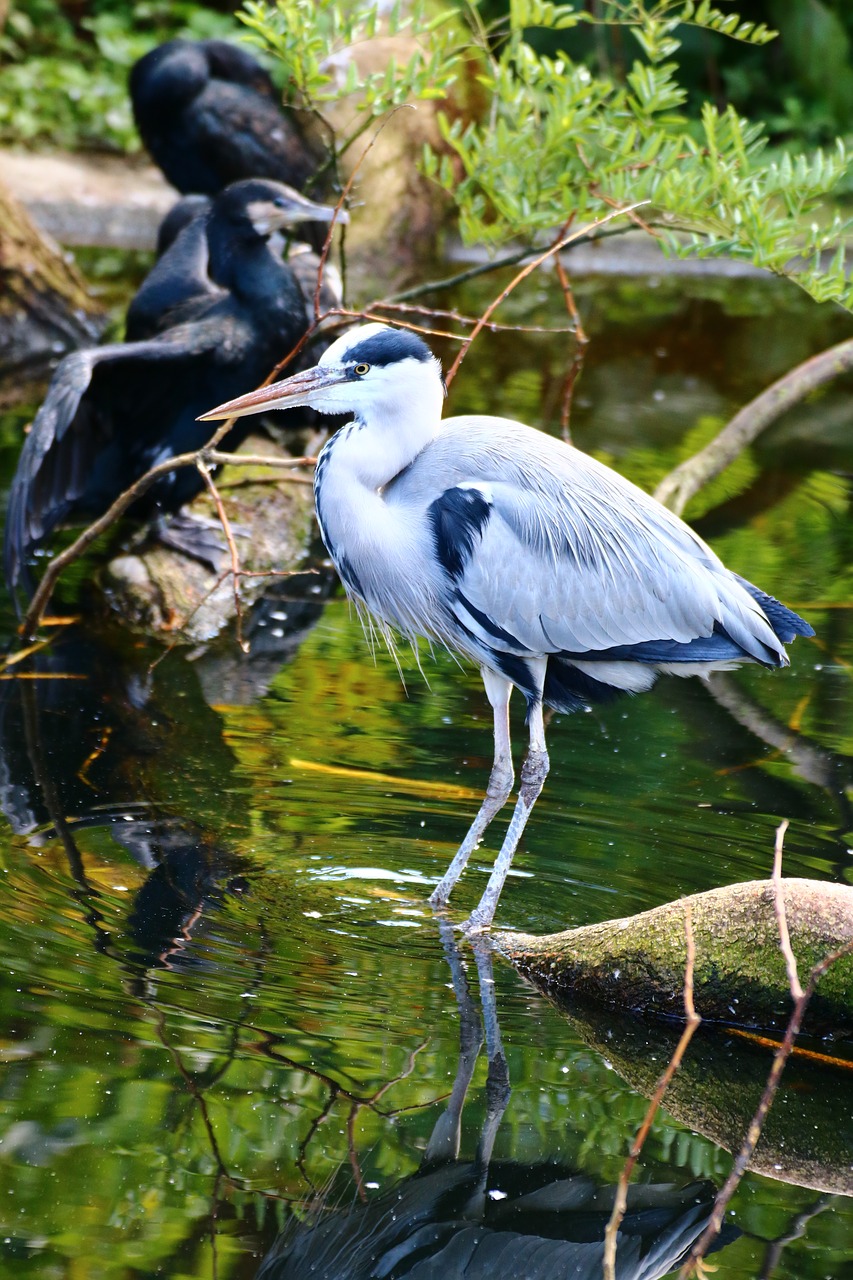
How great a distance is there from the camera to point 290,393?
157 inches

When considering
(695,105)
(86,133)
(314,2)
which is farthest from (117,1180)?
(695,105)

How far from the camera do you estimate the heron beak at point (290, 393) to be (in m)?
3.98

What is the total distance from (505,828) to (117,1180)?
6.74 ft

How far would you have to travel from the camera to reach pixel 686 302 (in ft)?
39.4

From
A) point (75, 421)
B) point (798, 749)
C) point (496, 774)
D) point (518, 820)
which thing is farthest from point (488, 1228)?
point (75, 421)

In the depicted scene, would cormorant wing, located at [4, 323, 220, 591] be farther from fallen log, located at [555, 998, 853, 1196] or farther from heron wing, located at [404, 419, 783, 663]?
fallen log, located at [555, 998, 853, 1196]

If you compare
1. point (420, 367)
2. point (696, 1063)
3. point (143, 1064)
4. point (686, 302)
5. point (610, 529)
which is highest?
point (420, 367)

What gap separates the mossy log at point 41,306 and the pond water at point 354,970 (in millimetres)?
4193

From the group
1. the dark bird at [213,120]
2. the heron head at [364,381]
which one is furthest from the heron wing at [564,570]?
the dark bird at [213,120]

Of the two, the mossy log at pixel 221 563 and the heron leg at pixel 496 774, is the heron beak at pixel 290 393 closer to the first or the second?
the heron leg at pixel 496 774

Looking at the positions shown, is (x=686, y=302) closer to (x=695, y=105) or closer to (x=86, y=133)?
(x=695, y=105)

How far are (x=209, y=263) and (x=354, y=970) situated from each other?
4.10 m

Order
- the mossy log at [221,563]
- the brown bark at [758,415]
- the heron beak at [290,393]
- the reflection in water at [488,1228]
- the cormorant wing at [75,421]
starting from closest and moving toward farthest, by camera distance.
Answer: the reflection in water at [488,1228] → the heron beak at [290,393] → the cormorant wing at [75,421] → the mossy log at [221,563] → the brown bark at [758,415]

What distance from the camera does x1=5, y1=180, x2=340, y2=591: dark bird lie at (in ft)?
19.3
